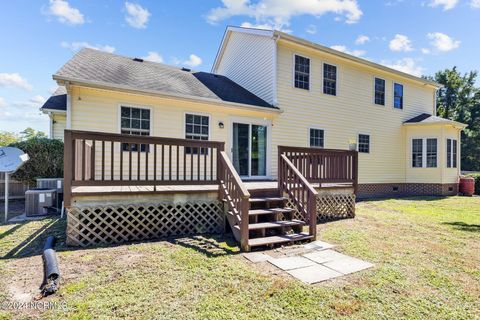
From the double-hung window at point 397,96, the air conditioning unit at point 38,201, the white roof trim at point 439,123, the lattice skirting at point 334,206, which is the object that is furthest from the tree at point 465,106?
the air conditioning unit at point 38,201

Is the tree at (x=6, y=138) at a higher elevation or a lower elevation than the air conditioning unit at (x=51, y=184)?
higher

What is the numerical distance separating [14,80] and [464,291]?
274 ft

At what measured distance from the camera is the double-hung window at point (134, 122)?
771cm

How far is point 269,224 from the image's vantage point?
4.95 metres

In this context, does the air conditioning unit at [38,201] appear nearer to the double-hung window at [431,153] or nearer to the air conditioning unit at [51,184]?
the air conditioning unit at [51,184]

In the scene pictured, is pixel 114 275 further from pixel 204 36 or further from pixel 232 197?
pixel 204 36

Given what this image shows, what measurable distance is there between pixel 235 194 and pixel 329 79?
887 centimetres

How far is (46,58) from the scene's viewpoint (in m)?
16.7

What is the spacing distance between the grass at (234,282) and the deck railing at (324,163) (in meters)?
2.00

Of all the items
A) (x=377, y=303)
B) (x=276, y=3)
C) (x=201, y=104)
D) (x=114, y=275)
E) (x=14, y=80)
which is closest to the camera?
(x=377, y=303)

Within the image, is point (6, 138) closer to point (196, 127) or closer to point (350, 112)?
point (196, 127)

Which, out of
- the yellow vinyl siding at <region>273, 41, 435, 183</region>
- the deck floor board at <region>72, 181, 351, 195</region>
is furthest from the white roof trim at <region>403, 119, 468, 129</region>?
the deck floor board at <region>72, 181, 351, 195</region>

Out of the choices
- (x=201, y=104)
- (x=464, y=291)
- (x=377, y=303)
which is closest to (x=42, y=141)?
(x=201, y=104)

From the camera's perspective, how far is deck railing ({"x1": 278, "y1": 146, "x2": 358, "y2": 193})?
258 inches
